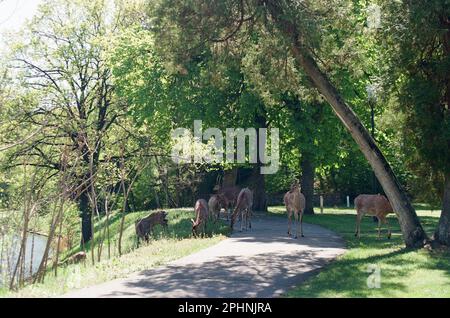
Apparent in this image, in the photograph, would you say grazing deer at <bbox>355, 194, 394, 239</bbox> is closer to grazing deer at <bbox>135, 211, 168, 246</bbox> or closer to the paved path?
the paved path

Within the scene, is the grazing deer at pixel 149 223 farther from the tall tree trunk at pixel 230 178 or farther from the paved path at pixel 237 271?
the tall tree trunk at pixel 230 178

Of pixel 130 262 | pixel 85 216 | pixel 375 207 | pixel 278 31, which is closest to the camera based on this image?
pixel 130 262

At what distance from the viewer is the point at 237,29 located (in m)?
18.7

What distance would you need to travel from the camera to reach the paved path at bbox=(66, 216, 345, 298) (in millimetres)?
11961

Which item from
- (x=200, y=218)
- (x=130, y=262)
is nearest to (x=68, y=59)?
(x=200, y=218)

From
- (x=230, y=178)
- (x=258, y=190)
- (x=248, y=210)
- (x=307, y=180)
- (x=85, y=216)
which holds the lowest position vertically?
(x=85, y=216)

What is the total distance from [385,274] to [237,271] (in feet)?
11.6

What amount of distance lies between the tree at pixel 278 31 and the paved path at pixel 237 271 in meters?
2.45

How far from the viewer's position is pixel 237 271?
48.4ft

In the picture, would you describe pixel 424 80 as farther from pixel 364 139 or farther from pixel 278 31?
pixel 278 31

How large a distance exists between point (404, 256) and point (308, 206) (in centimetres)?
1959

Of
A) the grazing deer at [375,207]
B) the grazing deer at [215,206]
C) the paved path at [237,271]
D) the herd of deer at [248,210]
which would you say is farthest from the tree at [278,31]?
the grazing deer at [215,206]
